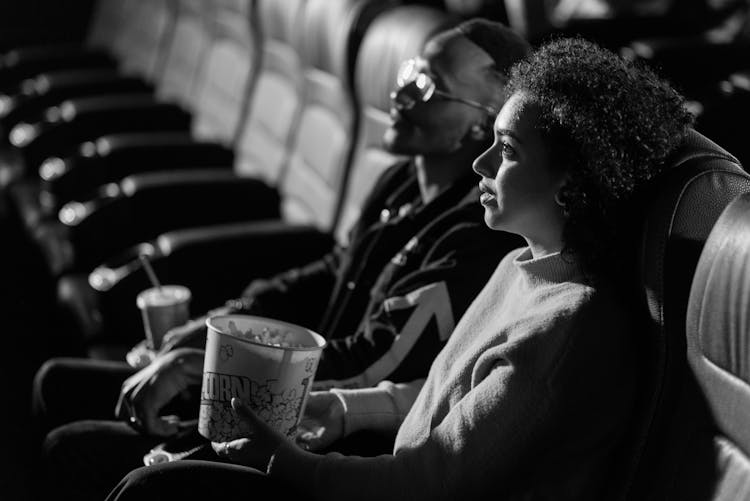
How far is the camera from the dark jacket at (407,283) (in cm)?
139

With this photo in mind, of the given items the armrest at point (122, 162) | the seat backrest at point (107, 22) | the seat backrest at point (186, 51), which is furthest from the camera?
the seat backrest at point (107, 22)

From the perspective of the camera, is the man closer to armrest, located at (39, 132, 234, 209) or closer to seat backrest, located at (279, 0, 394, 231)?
seat backrest, located at (279, 0, 394, 231)

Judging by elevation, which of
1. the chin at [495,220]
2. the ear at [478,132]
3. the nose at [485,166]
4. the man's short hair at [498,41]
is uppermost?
the man's short hair at [498,41]

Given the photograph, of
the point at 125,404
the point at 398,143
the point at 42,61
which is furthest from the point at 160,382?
the point at 42,61

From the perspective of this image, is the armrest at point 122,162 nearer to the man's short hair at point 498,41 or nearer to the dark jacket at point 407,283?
the dark jacket at point 407,283

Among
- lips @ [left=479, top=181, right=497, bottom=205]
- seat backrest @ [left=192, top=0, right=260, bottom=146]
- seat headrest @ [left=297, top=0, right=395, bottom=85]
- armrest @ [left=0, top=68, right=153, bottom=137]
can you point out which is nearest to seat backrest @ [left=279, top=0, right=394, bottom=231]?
seat headrest @ [left=297, top=0, right=395, bottom=85]

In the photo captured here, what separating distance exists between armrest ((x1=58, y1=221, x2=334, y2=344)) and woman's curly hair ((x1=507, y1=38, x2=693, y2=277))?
3.64 feet

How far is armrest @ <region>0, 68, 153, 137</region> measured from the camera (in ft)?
12.2

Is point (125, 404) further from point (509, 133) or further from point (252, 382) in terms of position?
point (509, 133)

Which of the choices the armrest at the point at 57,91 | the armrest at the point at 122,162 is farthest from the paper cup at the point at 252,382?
the armrest at the point at 57,91

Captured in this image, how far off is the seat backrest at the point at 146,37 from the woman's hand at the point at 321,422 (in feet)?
10.1

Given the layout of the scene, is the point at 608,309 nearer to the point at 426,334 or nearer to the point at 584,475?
the point at 584,475

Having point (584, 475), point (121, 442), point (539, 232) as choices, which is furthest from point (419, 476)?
point (121, 442)

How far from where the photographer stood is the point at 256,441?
3.65ft
